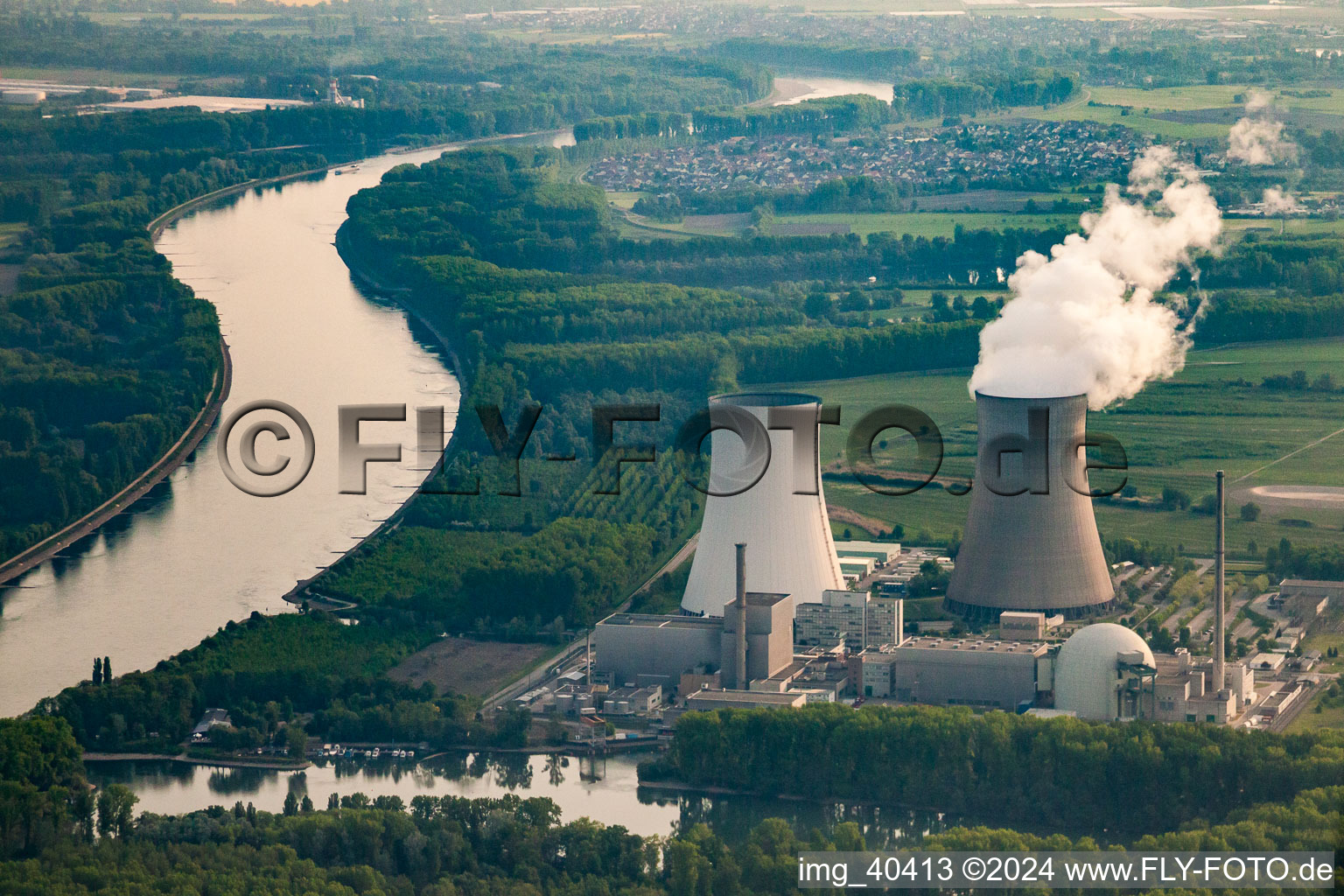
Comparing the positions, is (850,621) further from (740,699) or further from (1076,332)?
(1076,332)

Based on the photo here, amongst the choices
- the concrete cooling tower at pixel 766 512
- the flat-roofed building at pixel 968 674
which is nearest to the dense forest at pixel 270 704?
the concrete cooling tower at pixel 766 512

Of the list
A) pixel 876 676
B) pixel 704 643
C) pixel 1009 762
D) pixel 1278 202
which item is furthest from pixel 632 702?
pixel 1278 202

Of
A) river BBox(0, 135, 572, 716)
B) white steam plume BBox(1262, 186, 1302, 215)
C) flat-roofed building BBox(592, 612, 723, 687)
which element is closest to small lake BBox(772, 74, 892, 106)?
white steam plume BBox(1262, 186, 1302, 215)

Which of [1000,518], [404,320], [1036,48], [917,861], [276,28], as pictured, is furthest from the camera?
[1036,48]

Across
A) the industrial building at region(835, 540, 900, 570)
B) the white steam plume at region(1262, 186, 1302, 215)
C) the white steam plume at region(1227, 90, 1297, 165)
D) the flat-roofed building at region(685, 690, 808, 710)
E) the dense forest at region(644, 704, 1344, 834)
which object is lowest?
the dense forest at region(644, 704, 1344, 834)

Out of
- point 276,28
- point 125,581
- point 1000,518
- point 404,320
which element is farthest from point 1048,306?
point 276,28

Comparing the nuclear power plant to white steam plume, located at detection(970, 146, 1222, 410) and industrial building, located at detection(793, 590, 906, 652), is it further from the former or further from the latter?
white steam plume, located at detection(970, 146, 1222, 410)

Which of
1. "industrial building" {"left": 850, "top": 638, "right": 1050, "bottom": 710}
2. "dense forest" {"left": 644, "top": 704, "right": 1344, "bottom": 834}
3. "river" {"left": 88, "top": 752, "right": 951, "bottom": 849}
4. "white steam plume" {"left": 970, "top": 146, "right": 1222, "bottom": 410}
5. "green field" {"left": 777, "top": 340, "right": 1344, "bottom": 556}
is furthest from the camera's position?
"green field" {"left": 777, "top": 340, "right": 1344, "bottom": 556}

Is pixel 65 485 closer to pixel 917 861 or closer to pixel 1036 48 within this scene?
pixel 917 861
